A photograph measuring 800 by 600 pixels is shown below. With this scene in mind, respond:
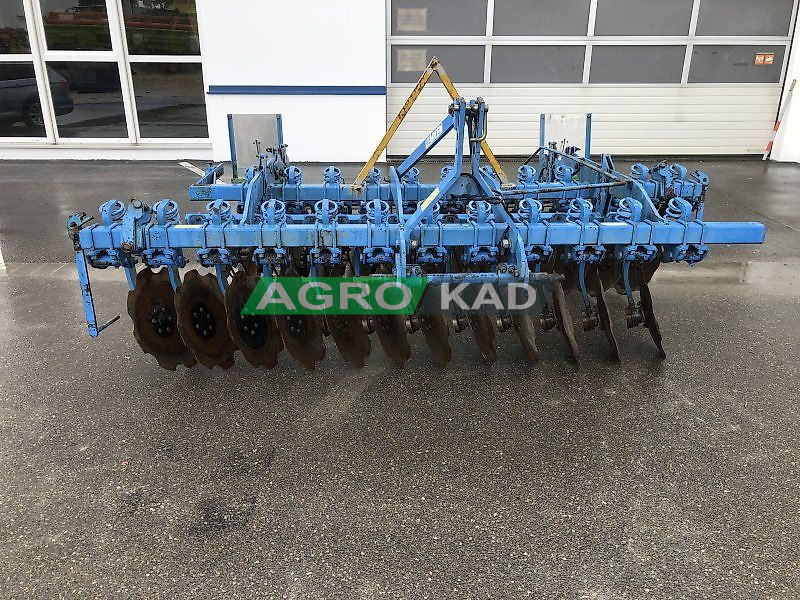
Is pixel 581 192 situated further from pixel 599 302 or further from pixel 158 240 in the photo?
pixel 158 240

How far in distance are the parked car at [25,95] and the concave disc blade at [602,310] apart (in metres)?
9.74

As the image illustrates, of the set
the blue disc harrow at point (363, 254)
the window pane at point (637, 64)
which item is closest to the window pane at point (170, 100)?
the window pane at point (637, 64)

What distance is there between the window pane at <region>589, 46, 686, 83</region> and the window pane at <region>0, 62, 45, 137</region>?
9.08m

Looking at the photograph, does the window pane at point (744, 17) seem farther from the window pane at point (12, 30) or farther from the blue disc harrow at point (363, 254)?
the window pane at point (12, 30)

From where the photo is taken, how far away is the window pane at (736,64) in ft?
33.0

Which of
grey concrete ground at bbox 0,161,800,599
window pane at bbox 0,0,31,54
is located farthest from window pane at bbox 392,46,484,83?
grey concrete ground at bbox 0,161,800,599

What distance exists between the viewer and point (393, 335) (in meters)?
3.64

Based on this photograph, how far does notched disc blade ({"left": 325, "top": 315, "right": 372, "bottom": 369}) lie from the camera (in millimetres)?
3627

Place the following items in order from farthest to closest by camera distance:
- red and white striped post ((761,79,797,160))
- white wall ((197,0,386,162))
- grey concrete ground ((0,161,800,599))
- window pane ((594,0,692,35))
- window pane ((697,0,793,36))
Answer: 1. red and white striped post ((761,79,797,160))
2. window pane ((697,0,793,36))
3. window pane ((594,0,692,35))
4. white wall ((197,0,386,162))
5. grey concrete ground ((0,161,800,599))

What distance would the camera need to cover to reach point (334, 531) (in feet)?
8.11

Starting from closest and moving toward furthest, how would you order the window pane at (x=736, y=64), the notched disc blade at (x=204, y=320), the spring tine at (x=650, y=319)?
the notched disc blade at (x=204, y=320) < the spring tine at (x=650, y=319) < the window pane at (x=736, y=64)

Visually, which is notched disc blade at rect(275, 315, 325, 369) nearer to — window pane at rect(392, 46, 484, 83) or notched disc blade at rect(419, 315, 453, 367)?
notched disc blade at rect(419, 315, 453, 367)

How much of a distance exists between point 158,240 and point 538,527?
7.77ft

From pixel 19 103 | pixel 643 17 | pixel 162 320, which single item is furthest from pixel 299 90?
pixel 162 320
